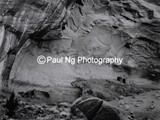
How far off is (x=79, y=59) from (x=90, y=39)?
1.17 metres

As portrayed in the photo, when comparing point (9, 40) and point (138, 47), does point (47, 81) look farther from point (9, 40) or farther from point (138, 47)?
point (138, 47)

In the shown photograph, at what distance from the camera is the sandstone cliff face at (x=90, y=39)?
9.00 metres

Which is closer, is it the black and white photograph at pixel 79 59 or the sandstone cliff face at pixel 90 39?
the black and white photograph at pixel 79 59

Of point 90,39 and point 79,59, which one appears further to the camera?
point 90,39

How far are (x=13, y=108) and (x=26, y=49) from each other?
306 cm

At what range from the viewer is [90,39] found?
437 inches

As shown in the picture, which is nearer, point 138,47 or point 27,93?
point 27,93

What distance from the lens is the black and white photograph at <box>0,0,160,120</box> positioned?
7590mm

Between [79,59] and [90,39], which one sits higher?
[90,39]

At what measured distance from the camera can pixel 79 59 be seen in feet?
34.9

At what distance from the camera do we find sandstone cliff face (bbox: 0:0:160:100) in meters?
9.00

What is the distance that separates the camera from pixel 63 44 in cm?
1050

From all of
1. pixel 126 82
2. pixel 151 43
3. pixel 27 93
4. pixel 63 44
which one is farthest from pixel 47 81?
pixel 151 43

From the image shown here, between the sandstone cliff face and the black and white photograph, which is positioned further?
the sandstone cliff face
